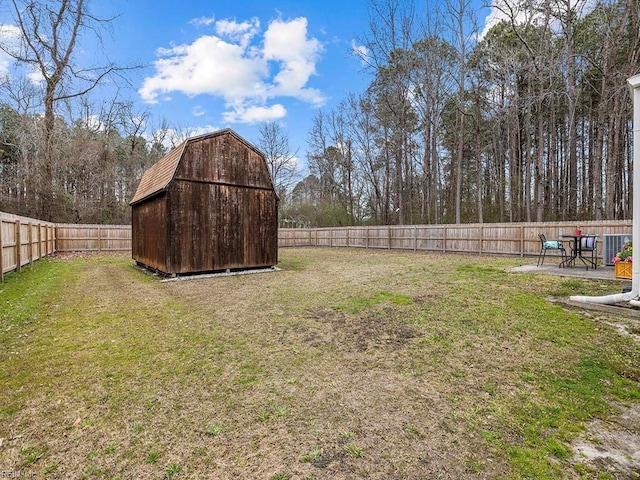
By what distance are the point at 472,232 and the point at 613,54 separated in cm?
806

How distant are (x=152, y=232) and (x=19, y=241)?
312 cm

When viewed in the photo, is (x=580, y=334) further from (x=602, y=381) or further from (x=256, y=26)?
(x=256, y=26)

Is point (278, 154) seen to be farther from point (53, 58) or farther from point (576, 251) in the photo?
point (576, 251)

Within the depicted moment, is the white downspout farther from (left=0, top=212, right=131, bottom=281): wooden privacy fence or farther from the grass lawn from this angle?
(left=0, top=212, right=131, bottom=281): wooden privacy fence

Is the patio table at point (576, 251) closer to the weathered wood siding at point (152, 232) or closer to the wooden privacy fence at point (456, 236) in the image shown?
the wooden privacy fence at point (456, 236)

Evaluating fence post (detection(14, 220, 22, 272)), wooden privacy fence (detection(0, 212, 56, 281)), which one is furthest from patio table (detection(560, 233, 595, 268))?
fence post (detection(14, 220, 22, 272))

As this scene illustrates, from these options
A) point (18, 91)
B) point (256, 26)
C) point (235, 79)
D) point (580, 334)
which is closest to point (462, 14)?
point (256, 26)

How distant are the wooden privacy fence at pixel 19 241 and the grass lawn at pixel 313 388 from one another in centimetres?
304

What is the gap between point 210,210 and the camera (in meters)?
8.80

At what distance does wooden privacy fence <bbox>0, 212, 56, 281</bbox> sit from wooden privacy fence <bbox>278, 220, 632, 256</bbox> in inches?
480

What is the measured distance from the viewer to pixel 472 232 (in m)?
13.6

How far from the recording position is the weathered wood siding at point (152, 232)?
8.34 metres

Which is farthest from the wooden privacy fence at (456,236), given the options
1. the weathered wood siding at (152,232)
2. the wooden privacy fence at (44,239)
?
the weathered wood siding at (152,232)

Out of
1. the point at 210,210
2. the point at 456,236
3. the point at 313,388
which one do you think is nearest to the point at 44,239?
the point at 210,210
